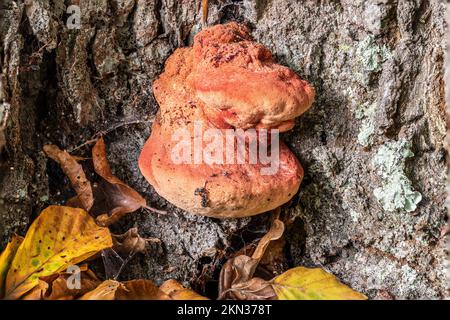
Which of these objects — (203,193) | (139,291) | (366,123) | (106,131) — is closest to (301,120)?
(366,123)

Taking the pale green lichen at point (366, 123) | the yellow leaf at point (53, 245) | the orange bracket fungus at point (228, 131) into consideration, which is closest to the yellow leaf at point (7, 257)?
the yellow leaf at point (53, 245)

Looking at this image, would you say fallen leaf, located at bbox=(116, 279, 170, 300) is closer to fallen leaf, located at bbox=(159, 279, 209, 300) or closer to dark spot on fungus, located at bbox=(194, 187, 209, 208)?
fallen leaf, located at bbox=(159, 279, 209, 300)

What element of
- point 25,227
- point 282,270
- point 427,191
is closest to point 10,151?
point 25,227

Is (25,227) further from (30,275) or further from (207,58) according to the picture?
(207,58)

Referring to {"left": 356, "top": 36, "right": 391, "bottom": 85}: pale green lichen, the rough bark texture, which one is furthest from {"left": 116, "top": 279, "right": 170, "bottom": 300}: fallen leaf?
{"left": 356, "top": 36, "right": 391, "bottom": 85}: pale green lichen

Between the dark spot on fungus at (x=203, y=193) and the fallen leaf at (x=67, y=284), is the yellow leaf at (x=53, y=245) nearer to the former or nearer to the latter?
the fallen leaf at (x=67, y=284)

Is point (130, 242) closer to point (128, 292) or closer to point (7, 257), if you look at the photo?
point (128, 292)
